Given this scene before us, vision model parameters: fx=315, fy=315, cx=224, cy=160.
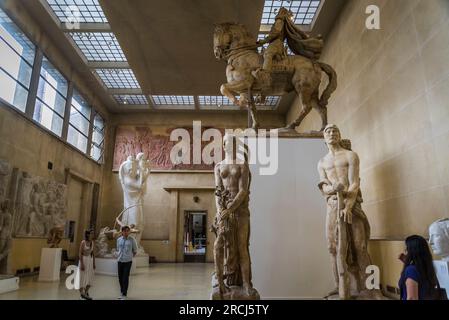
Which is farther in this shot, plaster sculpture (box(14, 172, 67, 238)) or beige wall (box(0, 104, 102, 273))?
plaster sculpture (box(14, 172, 67, 238))

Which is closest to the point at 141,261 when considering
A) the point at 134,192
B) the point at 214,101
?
the point at 134,192

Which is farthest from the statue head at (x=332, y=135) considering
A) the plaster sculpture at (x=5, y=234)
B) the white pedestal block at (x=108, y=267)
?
the plaster sculpture at (x=5, y=234)

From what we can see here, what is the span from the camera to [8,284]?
7016 mm

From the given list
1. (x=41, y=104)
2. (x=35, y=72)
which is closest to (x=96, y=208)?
(x=41, y=104)

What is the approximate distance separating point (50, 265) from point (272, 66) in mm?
8273

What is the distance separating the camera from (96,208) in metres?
17.3

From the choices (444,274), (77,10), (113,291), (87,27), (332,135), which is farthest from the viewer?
(87,27)

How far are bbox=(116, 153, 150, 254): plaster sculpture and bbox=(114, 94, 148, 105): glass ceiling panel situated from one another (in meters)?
4.65

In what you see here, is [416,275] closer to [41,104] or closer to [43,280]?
[43,280]

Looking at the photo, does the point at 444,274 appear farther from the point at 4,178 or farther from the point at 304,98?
the point at 4,178

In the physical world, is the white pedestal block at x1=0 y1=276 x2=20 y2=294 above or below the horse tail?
below

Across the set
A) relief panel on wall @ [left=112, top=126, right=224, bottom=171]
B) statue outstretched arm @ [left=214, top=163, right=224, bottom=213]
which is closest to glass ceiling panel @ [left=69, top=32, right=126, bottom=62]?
relief panel on wall @ [left=112, top=126, right=224, bottom=171]

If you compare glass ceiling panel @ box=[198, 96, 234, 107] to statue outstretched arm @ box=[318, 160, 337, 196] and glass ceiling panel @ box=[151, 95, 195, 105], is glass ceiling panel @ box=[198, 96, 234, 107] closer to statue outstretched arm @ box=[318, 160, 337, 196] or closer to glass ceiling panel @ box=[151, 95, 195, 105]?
glass ceiling panel @ box=[151, 95, 195, 105]

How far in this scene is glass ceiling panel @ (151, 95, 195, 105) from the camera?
58.8 feet
